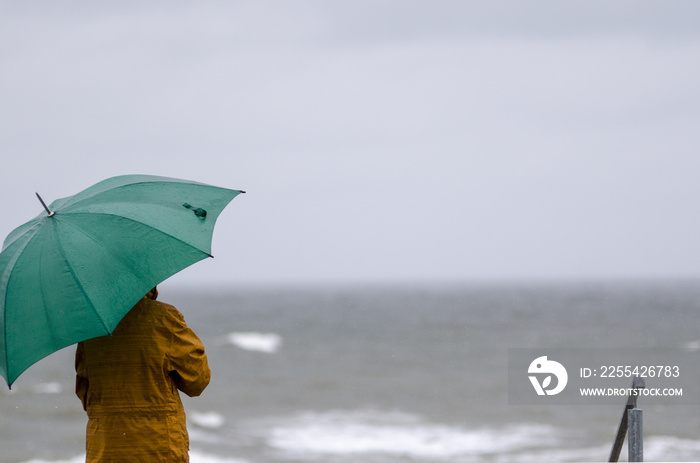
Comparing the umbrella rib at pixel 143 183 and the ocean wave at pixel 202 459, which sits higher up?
the umbrella rib at pixel 143 183

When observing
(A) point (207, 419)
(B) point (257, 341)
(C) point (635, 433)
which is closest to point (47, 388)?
(A) point (207, 419)

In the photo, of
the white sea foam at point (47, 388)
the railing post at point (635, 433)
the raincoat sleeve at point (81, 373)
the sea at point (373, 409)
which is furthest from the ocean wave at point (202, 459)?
the raincoat sleeve at point (81, 373)

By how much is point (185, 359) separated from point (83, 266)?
49 centimetres

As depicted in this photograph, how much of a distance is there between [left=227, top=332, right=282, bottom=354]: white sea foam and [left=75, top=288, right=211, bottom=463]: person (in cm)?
2921

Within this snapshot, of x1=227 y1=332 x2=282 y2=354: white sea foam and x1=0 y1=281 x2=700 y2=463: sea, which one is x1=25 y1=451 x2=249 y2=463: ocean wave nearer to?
x1=0 y1=281 x2=700 y2=463: sea

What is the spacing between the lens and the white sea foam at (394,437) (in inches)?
502

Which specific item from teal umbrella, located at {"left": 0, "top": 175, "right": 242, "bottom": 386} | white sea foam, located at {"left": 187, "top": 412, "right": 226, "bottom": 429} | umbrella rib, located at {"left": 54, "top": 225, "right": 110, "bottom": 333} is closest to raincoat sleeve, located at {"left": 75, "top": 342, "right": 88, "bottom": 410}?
teal umbrella, located at {"left": 0, "top": 175, "right": 242, "bottom": 386}

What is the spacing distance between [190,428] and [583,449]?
6935mm

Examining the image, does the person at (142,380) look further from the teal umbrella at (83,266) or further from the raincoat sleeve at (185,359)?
the teal umbrella at (83,266)

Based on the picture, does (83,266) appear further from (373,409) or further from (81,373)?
(373,409)

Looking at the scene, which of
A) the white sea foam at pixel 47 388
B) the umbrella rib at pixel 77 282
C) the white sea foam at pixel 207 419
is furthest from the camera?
the white sea foam at pixel 47 388

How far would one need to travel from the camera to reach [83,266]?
2.85m

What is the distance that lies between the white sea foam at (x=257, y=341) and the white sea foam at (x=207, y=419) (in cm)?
1527

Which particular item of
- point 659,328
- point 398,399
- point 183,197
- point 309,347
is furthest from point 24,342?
point 659,328
